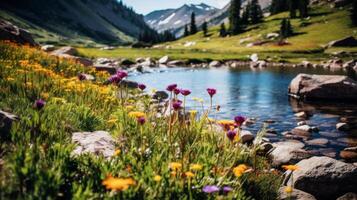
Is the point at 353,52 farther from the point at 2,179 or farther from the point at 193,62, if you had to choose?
the point at 2,179

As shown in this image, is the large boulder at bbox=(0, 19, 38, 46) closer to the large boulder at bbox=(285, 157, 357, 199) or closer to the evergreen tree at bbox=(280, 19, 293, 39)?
the large boulder at bbox=(285, 157, 357, 199)

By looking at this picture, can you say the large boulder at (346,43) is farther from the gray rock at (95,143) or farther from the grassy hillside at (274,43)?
the gray rock at (95,143)

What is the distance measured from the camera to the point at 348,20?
388 feet

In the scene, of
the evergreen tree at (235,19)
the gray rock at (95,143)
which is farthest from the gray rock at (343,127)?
the evergreen tree at (235,19)

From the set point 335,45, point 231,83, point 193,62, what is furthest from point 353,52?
point 231,83

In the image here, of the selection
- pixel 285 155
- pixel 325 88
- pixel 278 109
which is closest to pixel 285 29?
pixel 325 88

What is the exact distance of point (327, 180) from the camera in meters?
8.73

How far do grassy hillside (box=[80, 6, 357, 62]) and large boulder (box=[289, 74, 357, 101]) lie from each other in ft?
143

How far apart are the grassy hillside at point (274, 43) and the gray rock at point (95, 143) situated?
2613 inches

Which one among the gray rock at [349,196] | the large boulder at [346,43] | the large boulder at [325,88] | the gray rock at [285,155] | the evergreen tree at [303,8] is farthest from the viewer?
the evergreen tree at [303,8]

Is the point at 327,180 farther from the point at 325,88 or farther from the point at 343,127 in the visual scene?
the point at 325,88

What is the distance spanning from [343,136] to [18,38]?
2041cm

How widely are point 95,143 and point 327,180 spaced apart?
218 inches

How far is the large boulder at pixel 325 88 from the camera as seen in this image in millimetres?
25531
